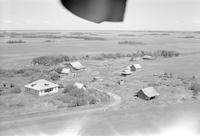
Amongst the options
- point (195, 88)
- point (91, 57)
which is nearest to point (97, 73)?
point (91, 57)

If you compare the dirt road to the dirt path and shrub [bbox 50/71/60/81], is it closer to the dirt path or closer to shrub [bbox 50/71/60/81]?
the dirt path

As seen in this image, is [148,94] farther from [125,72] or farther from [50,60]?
[50,60]

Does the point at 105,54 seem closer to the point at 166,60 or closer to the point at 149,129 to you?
the point at 166,60

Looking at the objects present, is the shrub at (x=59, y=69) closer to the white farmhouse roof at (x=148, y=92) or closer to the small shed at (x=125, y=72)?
the small shed at (x=125, y=72)

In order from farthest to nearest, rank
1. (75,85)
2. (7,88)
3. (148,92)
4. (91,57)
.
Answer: (91,57) < (75,85) < (148,92) < (7,88)

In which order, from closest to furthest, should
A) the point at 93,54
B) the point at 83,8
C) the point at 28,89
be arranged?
the point at 83,8, the point at 28,89, the point at 93,54

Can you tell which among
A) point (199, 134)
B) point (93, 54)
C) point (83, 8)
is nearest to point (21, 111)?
point (93, 54)
